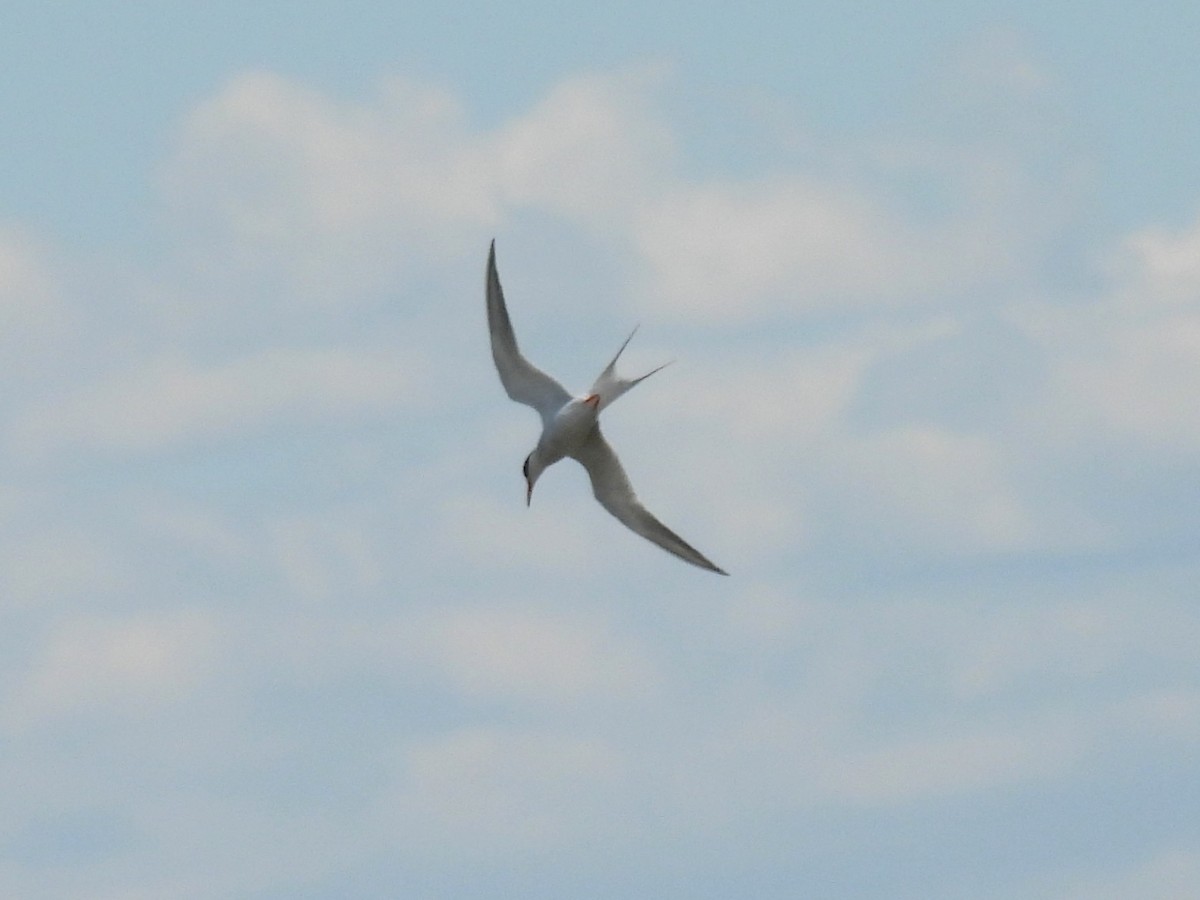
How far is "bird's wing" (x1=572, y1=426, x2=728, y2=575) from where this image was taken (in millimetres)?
50531

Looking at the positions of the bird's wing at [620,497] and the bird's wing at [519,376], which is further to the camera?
the bird's wing at [620,497]

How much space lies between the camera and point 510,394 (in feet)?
164

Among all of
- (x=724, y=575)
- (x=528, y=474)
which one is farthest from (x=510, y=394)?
Result: (x=724, y=575)

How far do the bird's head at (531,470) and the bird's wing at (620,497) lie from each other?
883mm

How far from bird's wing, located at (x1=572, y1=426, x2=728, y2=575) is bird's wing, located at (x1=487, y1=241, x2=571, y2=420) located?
1.11 m

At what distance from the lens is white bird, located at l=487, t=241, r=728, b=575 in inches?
1885

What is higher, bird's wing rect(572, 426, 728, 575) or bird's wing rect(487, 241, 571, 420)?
bird's wing rect(487, 241, 571, 420)

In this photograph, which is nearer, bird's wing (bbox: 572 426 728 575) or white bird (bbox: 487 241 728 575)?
white bird (bbox: 487 241 728 575)

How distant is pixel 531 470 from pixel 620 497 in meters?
2.13

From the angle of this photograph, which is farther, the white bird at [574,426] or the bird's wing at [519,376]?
the bird's wing at [519,376]

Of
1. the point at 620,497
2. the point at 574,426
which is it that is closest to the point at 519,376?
the point at 574,426

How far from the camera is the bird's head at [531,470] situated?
50.2 metres

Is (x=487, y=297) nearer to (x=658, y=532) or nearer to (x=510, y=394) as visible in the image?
(x=510, y=394)

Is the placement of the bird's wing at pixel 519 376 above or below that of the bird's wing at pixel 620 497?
above
